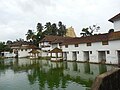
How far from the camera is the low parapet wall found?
9.54 m

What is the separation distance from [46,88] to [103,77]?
8.28 m

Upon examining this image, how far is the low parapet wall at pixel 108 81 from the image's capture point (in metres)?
9.54

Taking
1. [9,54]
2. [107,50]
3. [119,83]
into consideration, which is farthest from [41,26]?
[119,83]

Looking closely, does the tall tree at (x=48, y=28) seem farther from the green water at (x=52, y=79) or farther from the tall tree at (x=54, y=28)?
the green water at (x=52, y=79)

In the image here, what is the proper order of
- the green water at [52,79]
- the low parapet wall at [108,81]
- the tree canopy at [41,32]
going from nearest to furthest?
1. the low parapet wall at [108,81]
2. the green water at [52,79]
3. the tree canopy at [41,32]

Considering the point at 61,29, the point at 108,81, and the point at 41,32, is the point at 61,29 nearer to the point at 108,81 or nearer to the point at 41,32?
the point at 41,32

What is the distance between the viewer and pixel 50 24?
8112 cm

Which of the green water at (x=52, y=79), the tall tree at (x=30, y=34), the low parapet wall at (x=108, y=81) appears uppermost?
the tall tree at (x=30, y=34)

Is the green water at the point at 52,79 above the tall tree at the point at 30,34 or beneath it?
beneath

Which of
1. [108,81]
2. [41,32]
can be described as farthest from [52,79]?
[41,32]

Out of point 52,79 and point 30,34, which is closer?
point 52,79

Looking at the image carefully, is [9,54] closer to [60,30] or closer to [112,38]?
[60,30]

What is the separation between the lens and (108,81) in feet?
34.1

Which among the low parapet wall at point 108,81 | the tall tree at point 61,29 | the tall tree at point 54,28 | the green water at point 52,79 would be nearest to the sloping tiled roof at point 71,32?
the tall tree at point 61,29
